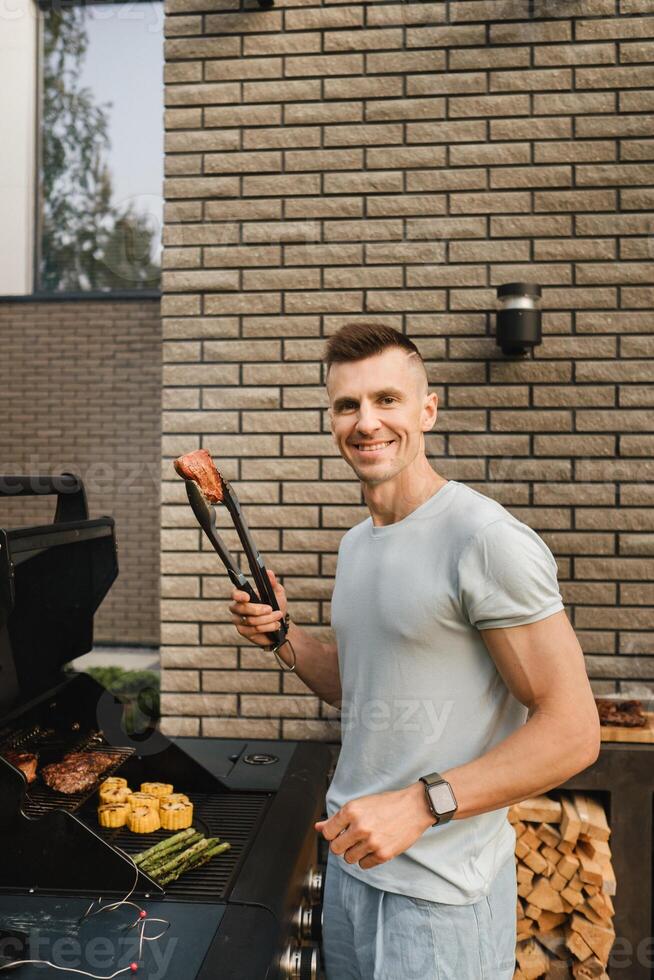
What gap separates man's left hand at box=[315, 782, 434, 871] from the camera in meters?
1.32

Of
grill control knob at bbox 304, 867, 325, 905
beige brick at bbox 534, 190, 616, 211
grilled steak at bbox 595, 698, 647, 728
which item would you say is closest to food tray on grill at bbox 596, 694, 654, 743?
grilled steak at bbox 595, 698, 647, 728

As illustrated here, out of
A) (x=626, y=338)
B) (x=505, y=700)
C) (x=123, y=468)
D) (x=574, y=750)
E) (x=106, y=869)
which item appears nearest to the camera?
(x=574, y=750)

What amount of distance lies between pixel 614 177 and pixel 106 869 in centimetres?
302

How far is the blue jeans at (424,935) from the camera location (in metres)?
1.59

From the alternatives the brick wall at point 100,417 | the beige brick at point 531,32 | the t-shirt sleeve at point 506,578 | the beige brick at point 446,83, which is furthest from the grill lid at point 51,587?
the brick wall at point 100,417

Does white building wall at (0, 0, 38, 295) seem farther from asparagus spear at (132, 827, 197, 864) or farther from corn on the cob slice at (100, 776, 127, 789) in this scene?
asparagus spear at (132, 827, 197, 864)

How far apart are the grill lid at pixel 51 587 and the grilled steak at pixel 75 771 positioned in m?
0.22

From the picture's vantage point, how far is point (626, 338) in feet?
10.3

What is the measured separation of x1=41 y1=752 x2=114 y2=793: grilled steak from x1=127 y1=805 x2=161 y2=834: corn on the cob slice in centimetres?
16

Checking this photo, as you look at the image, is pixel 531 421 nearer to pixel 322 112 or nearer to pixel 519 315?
pixel 519 315

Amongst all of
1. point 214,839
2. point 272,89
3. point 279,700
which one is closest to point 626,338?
point 272,89

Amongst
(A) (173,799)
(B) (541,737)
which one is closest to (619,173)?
(B) (541,737)

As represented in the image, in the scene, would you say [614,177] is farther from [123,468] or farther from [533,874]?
[123,468]

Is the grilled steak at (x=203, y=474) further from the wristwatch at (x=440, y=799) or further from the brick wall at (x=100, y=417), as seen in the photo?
the brick wall at (x=100, y=417)
